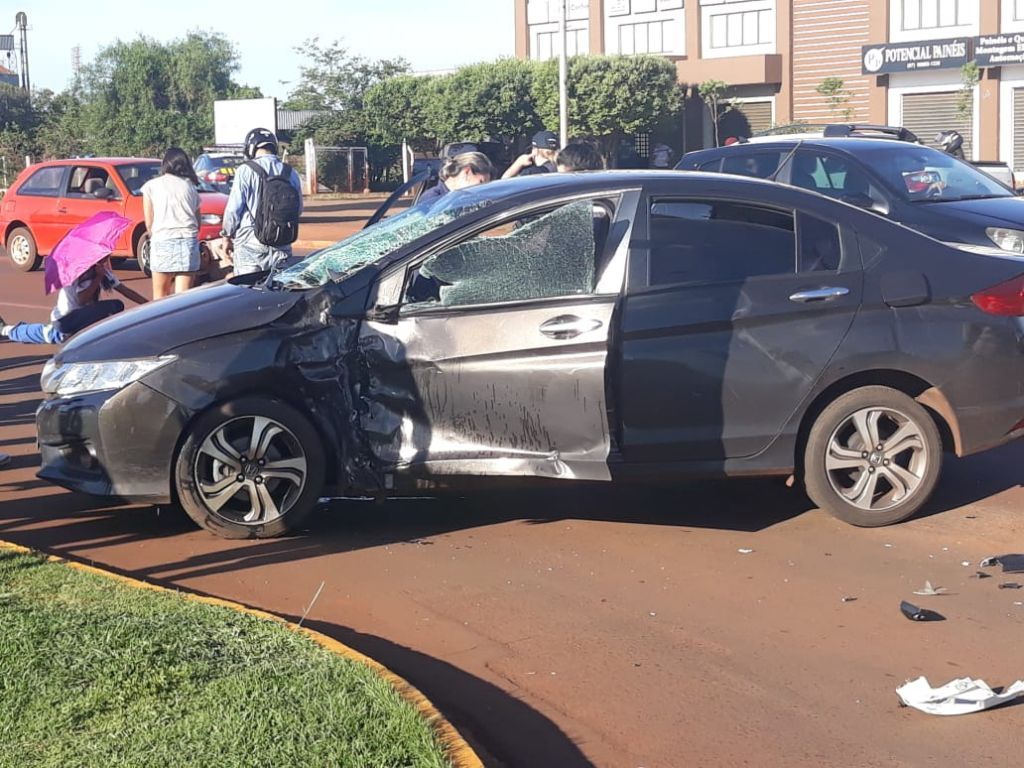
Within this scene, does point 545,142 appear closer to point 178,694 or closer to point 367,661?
point 367,661

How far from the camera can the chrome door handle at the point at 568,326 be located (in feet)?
20.8

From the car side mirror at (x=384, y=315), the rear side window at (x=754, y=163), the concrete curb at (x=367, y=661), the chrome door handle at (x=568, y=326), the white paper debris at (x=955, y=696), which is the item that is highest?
the rear side window at (x=754, y=163)

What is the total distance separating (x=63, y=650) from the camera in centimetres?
479

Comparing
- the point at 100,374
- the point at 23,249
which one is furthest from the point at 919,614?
the point at 23,249

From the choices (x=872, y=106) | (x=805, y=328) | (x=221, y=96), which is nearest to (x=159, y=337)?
(x=805, y=328)

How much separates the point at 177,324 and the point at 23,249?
1669 cm

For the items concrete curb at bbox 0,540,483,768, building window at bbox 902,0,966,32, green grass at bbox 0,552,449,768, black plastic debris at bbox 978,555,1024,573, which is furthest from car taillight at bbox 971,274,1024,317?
building window at bbox 902,0,966,32

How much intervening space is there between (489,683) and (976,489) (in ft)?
12.4

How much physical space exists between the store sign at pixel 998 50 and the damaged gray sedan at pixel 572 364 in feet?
141

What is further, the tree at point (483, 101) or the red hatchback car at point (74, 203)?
the tree at point (483, 101)

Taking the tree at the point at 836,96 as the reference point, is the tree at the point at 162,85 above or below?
above

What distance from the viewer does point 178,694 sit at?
14.4 feet

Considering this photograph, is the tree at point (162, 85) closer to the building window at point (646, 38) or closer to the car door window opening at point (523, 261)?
the building window at point (646, 38)

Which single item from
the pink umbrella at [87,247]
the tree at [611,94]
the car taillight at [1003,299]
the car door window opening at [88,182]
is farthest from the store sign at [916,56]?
the pink umbrella at [87,247]
